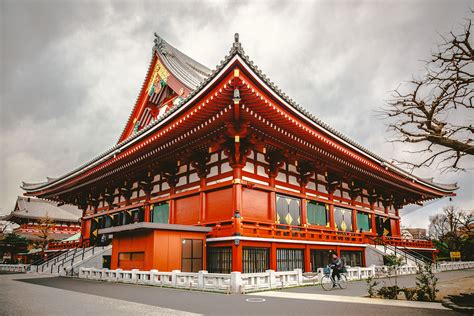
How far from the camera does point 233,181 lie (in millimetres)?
16484

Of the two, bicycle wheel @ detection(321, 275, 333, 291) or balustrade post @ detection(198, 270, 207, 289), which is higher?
balustrade post @ detection(198, 270, 207, 289)

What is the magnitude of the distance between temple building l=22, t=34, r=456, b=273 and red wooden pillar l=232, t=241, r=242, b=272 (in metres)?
0.04

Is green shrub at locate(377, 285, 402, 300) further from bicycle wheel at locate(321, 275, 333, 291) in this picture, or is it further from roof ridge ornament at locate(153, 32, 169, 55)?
roof ridge ornament at locate(153, 32, 169, 55)

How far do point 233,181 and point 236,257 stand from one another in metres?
3.54

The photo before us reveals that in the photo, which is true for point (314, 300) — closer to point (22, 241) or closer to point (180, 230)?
point (180, 230)

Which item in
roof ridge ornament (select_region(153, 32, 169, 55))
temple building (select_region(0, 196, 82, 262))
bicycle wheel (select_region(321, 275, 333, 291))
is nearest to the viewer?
bicycle wheel (select_region(321, 275, 333, 291))

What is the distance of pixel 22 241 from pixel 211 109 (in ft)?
137

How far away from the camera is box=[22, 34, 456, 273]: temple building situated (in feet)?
48.9

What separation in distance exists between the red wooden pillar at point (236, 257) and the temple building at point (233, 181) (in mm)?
43

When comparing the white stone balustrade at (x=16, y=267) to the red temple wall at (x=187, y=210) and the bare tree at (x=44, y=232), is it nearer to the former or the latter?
the bare tree at (x=44, y=232)

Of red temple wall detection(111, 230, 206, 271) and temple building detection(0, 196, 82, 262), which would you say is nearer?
red temple wall detection(111, 230, 206, 271)

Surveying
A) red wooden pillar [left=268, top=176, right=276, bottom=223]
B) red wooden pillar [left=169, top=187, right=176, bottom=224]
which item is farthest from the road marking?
red wooden pillar [left=169, top=187, right=176, bottom=224]

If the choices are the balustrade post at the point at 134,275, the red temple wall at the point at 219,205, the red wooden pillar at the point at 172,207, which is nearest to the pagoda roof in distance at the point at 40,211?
the red wooden pillar at the point at 172,207

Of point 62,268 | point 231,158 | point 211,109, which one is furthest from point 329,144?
point 62,268
